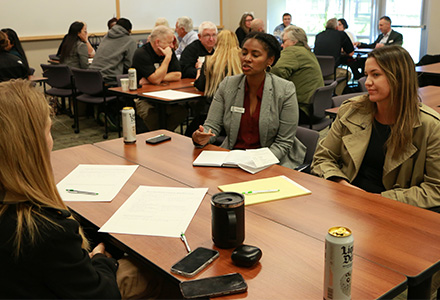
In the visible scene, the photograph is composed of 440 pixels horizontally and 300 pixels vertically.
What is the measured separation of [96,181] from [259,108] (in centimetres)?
120

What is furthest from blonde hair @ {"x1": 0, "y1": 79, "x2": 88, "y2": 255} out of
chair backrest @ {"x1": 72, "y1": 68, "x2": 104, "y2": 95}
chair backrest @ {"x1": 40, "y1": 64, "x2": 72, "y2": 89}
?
chair backrest @ {"x1": 40, "y1": 64, "x2": 72, "y2": 89}

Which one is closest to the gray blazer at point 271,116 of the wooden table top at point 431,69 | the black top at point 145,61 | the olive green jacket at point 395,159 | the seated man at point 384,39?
the olive green jacket at point 395,159

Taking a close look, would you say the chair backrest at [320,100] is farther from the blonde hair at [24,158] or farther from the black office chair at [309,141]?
the blonde hair at [24,158]

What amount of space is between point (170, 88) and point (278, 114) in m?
2.19

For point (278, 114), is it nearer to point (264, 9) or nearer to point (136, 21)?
point (136, 21)

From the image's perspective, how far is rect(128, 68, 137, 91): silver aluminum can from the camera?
15.4 feet

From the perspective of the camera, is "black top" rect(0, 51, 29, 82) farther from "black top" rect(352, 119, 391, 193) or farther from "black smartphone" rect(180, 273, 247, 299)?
"black smartphone" rect(180, 273, 247, 299)

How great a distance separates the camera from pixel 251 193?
1907 mm

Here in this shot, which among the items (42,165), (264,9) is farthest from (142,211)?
(264,9)

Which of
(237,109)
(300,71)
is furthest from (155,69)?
(237,109)

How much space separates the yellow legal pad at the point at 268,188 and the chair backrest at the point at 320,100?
2.09 metres

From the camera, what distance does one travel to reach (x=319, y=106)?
411cm

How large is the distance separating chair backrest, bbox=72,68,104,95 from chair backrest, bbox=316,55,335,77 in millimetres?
3042

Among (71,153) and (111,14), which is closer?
(71,153)
